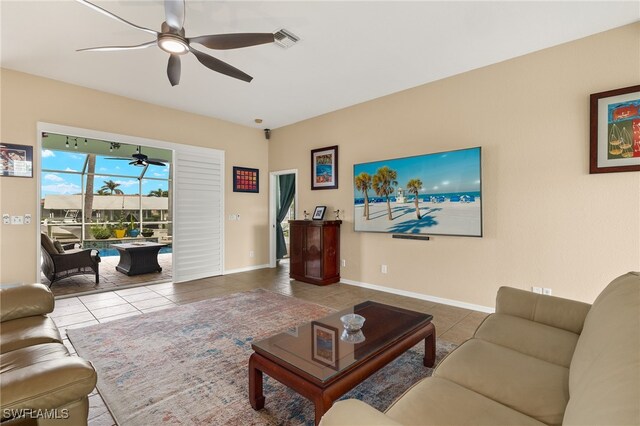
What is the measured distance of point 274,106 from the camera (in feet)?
17.0

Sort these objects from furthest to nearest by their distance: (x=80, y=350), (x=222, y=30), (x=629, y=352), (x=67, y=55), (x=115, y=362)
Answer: (x=67, y=55)
(x=222, y=30)
(x=80, y=350)
(x=115, y=362)
(x=629, y=352)

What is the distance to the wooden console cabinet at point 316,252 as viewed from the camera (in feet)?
16.6

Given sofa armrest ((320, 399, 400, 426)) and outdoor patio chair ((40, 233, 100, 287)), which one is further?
outdoor patio chair ((40, 233, 100, 287))

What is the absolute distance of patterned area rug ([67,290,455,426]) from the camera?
1.86 metres

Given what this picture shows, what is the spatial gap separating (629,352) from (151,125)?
595 cm

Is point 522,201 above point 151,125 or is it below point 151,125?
below

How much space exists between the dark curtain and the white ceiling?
277 cm

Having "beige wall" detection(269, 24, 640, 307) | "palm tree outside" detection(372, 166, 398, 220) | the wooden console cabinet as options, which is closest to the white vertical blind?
the wooden console cabinet

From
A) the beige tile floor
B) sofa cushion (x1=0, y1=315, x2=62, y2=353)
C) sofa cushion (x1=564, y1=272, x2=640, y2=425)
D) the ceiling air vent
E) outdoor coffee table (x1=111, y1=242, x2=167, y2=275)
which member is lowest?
the beige tile floor

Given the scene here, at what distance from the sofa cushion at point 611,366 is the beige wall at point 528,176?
2.20 meters

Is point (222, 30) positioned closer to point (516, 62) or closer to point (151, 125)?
point (151, 125)

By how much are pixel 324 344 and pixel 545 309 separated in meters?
1.51

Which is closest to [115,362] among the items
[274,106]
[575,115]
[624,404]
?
[624,404]

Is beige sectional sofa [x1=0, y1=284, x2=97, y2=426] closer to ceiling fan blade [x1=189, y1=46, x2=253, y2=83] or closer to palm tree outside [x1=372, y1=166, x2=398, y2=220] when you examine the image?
ceiling fan blade [x1=189, y1=46, x2=253, y2=83]
